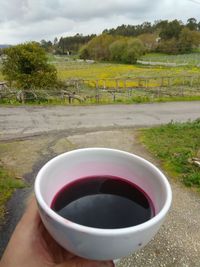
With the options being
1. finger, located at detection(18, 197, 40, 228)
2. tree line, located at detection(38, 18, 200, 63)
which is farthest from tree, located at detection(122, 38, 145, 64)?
finger, located at detection(18, 197, 40, 228)

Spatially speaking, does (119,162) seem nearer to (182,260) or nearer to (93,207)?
(93,207)

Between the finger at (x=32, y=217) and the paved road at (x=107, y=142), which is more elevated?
the finger at (x=32, y=217)

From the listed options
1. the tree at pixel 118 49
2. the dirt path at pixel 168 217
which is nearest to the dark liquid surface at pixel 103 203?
the dirt path at pixel 168 217

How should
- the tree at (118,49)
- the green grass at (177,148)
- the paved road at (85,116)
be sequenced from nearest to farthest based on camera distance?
the green grass at (177,148) < the paved road at (85,116) < the tree at (118,49)

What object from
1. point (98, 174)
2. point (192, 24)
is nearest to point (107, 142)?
point (98, 174)

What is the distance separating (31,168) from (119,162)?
3728 mm

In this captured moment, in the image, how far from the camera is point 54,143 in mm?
5680

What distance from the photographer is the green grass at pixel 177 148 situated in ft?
13.5

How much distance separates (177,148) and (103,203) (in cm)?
451

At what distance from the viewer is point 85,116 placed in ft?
27.7

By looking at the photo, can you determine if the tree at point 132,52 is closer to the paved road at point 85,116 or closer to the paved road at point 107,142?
the paved road at point 107,142

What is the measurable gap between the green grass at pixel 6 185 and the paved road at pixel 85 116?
7.73 ft

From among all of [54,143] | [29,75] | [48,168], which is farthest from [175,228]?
[29,75]

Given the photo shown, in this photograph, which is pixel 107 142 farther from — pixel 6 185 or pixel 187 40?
pixel 187 40
